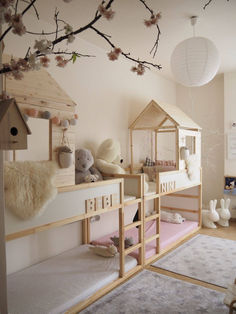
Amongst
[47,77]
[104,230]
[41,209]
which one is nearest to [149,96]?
[104,230]

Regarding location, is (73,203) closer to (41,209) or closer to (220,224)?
(41,209)

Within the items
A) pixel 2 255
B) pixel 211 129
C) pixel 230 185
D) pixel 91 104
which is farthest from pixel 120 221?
pixel 211 129

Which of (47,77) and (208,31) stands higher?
(208,31)

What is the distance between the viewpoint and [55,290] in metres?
1.96

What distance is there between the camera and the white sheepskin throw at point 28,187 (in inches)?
57.3

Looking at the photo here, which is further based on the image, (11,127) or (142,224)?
(142,224)

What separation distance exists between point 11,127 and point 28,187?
760 millimetres

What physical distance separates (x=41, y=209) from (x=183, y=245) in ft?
7.13

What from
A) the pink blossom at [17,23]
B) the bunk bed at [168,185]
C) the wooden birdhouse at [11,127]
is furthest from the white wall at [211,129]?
the pink blossom at [17,23]

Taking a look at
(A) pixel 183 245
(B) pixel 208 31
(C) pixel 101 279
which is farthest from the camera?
(A) pixel 183 245

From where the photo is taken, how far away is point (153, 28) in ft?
8.52

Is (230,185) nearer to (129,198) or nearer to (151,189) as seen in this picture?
(151,189)

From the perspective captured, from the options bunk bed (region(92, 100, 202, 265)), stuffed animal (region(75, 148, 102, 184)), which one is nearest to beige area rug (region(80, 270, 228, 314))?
bunk bed (region(92, 100, 202, 265))

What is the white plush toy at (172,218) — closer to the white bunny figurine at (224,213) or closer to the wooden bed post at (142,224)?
the white bunny figurine at (224,213)
